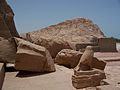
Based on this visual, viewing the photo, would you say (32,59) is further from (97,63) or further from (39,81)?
(97,63)

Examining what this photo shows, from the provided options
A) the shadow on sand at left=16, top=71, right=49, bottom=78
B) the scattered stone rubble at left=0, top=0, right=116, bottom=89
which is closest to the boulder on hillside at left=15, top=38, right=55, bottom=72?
the scattered stone rubble at left=0, top=0, right=116, bottom=89

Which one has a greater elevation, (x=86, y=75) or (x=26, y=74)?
(x=86, y=75)

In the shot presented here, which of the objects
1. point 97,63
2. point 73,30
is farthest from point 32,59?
point 73,30

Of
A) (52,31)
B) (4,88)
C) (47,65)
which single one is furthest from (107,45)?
(4,88)

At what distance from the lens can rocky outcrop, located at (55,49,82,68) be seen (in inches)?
305

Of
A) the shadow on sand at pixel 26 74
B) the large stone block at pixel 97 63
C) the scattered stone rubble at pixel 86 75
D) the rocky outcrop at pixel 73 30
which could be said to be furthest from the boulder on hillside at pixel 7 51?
the rocky outcrop at pixel 73 30

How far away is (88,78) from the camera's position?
5520 mm

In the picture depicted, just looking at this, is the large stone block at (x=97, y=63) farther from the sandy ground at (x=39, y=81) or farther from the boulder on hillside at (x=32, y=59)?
the boulder on hillside at (x=32, y=59)

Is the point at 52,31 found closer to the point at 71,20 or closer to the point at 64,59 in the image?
the point at 71,20

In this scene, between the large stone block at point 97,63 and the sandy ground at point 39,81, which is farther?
the large stone block at point 97,63

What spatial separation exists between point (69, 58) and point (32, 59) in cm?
186

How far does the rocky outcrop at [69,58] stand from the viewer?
775 cm

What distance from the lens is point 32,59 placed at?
638 cm

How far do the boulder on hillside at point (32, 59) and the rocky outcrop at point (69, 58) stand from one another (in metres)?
1.30
